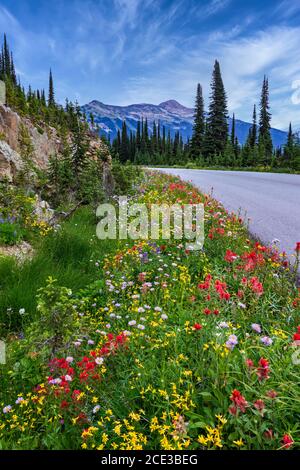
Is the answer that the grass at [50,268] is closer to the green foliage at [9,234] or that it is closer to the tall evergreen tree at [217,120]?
the green foliage at [9,234]

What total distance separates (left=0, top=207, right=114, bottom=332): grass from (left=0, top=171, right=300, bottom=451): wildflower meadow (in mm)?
213

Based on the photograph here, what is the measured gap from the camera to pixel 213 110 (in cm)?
5203

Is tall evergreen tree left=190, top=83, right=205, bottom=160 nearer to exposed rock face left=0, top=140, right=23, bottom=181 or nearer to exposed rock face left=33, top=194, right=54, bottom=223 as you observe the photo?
exposed rock face left=0, top=140, right=23, bottom=181

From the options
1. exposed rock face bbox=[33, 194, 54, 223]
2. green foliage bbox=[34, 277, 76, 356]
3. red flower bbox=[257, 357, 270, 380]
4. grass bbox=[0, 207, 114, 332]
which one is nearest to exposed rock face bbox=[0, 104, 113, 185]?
exposed rock face bbox=[33, 194, 54, 223]

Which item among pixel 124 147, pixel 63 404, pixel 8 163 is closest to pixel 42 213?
pixel 8 163

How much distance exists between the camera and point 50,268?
4902 millimetres

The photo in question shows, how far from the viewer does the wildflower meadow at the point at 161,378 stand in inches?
77.4

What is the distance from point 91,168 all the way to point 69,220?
3.25 metres

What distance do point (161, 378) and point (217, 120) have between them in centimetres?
5371

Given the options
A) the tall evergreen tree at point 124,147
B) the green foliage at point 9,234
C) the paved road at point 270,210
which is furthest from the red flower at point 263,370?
the tall evergreen tree at point 124,147

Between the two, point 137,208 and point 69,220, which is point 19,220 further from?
point 137,208

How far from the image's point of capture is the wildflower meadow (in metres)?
1.96

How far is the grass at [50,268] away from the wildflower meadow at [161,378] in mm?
213
